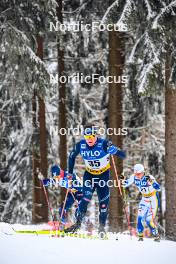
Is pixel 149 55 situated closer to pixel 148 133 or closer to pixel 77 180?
pixel 77 180

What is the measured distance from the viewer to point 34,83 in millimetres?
12523

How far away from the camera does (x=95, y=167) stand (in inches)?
390

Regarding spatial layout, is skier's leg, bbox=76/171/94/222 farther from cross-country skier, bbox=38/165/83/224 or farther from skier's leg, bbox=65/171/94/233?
cross-country skier, bbox=38/165/83/224

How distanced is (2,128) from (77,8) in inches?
194

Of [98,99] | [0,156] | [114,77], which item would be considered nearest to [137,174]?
[114,77]

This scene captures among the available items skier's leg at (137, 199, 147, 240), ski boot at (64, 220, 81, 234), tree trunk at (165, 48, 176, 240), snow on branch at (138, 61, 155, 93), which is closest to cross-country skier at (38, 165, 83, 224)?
ski boot at (64, 220, 81, 234)

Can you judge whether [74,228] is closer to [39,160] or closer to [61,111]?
[61,111]

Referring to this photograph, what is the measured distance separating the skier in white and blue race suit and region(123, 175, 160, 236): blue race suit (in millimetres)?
468

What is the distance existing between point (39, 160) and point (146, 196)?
5961mm

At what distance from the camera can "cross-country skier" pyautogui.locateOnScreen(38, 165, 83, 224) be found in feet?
32.8

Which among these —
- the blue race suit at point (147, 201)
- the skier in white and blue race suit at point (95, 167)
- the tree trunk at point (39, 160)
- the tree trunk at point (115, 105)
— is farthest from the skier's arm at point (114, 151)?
the tree trunk at point (39, 160)

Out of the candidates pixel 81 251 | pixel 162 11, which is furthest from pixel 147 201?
pixel 162 11

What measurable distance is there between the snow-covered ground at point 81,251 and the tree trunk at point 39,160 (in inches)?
203

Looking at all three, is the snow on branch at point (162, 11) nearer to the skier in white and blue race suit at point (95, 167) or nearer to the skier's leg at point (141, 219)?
the skier in white and blue race suit at point (95, 167)
